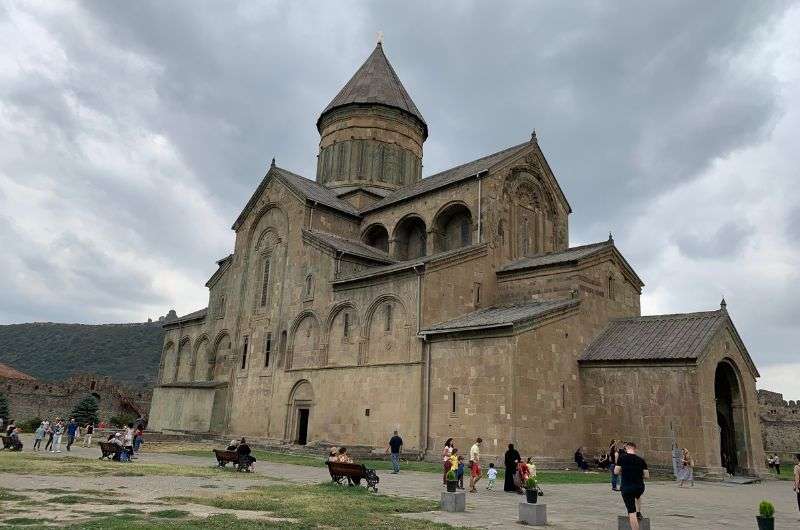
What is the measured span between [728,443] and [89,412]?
1572 inches

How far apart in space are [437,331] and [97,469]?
38.0ft

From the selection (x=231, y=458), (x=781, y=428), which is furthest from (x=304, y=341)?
(x=781, y=428)

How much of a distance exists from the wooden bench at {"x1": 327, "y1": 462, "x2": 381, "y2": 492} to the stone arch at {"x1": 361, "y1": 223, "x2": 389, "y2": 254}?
18.2 meters

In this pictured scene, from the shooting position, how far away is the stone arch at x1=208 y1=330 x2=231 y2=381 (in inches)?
1261

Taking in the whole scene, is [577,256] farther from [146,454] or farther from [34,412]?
[34,412]

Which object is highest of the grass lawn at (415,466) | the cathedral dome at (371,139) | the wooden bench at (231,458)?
the cathedral dome at (371,139)

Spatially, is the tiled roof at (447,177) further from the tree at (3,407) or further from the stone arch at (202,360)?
the tree at (3,407)

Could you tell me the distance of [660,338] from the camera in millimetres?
21734

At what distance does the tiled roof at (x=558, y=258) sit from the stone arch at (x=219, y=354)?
50.9 feet

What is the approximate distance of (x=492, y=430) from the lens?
19750mm

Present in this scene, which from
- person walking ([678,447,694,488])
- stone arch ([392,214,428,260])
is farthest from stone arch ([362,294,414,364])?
person walking ([678,447,694,488])

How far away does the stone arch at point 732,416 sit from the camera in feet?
73.3

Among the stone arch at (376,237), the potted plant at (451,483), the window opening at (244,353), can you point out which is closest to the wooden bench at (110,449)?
the window opening at (244,353)

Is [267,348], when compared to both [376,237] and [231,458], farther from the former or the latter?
[231,458]
